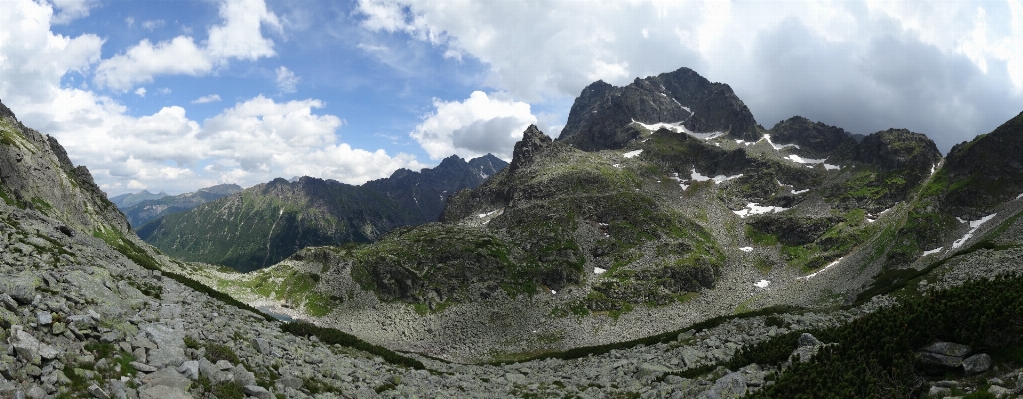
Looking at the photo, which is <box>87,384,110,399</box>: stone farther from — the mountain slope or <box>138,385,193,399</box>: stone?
the mountain slope

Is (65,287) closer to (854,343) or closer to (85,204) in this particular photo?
(854,343)

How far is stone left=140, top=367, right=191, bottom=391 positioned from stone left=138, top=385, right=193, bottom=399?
23cm

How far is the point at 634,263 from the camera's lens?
140 m

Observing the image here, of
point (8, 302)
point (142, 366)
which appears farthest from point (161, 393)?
point (8, 302)

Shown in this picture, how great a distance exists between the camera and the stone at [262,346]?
22.6 meters

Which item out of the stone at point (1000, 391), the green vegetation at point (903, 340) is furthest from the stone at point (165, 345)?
the stone at point (1000, 391)

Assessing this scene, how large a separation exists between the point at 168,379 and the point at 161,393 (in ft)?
3.44

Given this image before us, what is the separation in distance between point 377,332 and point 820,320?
9020 cm

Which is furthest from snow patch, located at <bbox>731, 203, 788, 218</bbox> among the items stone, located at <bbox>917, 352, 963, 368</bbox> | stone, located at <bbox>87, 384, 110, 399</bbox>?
stone, located at <bbox>87, 384, 110, 399</bbox>

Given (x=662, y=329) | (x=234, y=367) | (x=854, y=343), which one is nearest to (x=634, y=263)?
(x=662, y=329)

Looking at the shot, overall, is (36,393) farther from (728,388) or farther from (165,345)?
(728,388)

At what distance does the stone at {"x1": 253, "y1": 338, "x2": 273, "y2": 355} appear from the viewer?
22.6 meters

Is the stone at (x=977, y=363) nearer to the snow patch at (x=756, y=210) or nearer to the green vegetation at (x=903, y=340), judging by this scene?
the green vegetation at (x=903, y=340)

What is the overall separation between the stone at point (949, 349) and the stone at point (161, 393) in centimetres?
2812
